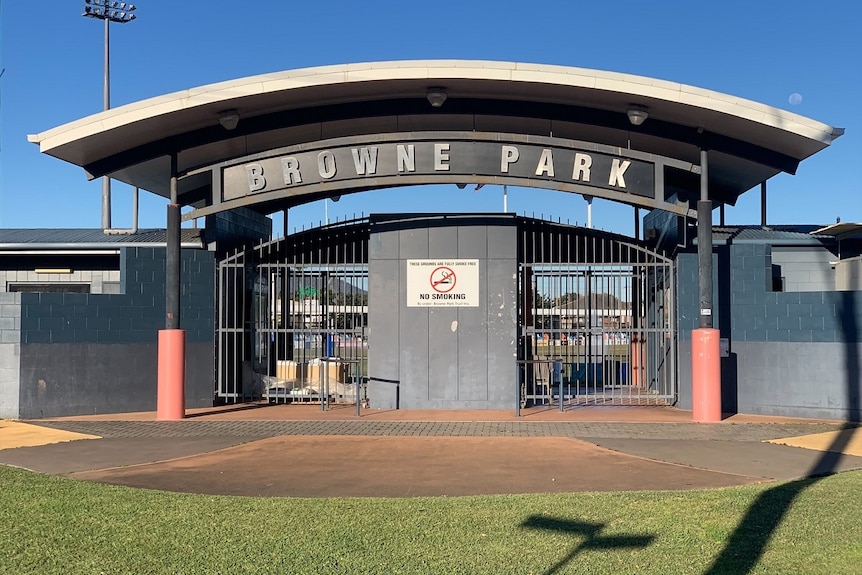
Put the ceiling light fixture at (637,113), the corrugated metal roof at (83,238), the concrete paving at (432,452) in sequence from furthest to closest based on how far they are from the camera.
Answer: the corrugated metal roof at (83,238), the ceiling light fixture at (637,113), the concrete paving at (432,452)

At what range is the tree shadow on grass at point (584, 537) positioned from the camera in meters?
6.09

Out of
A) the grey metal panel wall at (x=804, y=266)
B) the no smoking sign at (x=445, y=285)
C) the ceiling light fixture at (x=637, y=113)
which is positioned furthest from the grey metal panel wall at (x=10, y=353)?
the grey metal panel wall at (x=804, y=266)

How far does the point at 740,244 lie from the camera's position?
50.6ft

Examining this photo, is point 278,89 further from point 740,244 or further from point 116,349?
point 740,244

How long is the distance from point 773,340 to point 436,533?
1050 centimetres

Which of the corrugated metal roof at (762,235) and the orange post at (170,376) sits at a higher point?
the corrugated metal roof at (762,235)

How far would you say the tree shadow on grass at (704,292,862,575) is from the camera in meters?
5.88

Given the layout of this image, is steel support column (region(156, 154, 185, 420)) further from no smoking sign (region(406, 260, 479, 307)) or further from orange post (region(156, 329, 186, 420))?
no smoking sign (region(406, 260, 479, 307))

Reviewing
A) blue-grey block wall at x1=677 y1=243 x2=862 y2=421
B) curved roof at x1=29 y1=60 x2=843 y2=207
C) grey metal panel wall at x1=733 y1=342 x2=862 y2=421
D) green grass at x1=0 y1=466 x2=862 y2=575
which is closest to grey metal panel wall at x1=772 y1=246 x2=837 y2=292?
curved roof at x1=29 y1=60 x2=843 y2=207

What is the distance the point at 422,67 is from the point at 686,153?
5.96 metres

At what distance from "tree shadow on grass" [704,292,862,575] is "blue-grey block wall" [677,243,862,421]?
0.8 inches

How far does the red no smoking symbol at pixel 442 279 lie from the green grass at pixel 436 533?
806 cm

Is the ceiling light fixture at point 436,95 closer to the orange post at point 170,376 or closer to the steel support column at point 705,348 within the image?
the steel support column at point 705,348

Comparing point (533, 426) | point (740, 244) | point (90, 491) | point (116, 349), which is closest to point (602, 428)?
point (533, 426)
